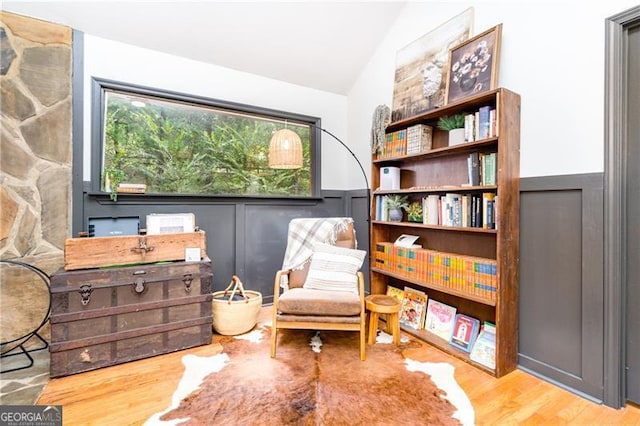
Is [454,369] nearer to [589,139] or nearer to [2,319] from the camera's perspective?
[589,139]

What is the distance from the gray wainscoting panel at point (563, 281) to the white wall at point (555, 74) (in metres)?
0.15

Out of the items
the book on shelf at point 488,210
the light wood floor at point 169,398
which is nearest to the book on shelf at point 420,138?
the book on shelf at point 488,210

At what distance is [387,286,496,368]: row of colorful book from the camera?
7.29 feet

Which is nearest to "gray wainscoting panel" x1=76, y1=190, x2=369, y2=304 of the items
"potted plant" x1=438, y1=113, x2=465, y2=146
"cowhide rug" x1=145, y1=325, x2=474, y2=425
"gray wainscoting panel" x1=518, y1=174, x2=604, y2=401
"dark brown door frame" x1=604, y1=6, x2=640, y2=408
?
"cowhide rug" x1=145, y1=325, x2=474, y2=425

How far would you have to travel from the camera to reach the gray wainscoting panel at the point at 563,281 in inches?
71.6

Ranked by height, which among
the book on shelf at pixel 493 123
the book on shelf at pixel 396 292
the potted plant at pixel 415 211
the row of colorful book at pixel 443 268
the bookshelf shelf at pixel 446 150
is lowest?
the book on shelf at pixel 396 292

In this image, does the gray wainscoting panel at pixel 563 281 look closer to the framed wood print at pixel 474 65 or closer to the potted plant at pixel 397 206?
the framed wood print at pixel 474 65

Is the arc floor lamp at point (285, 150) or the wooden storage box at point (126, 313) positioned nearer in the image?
the wooden storage box at point (126, 313)

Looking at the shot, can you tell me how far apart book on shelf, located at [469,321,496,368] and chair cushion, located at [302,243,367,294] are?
94 centimetres

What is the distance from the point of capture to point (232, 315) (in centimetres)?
265

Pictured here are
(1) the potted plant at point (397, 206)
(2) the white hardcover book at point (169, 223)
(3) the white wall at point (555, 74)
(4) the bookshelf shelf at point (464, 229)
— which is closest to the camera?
(3) the white wall at point (555, 74)

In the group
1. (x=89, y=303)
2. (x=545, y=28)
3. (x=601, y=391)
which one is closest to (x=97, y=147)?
(x=89, y=303)

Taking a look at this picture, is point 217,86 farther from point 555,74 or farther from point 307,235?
point 555,74

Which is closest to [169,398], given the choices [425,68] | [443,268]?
[443,268]
